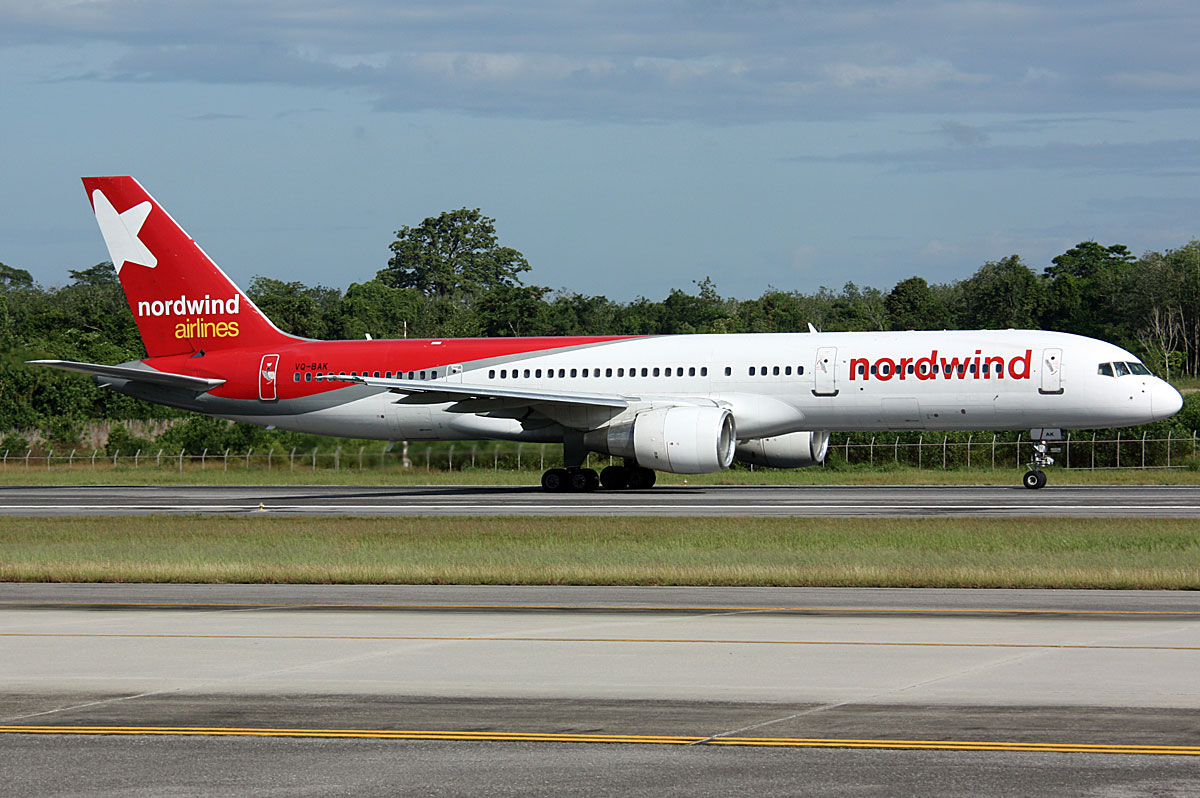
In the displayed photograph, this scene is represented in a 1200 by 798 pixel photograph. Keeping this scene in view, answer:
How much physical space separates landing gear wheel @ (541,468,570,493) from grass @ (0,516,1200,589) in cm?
1098

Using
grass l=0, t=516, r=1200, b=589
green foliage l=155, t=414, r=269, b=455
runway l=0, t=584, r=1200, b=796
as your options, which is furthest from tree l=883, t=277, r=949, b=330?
runway l=0, t=584, r=1200, b=796

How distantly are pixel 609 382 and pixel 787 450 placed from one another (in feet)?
18.2

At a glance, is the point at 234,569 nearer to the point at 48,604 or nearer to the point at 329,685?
the point at 48,604

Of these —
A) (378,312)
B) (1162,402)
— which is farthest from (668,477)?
(378,312)

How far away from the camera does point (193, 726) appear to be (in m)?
10.4

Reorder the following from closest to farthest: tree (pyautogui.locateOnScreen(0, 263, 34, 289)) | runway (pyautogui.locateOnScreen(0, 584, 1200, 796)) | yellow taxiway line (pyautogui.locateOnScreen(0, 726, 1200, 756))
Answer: runway (pyautogui.locateOnScreen(0, 584, 1200, 796)) → yellow taxiway line (pyautogui.locateOnScreen(0, 726, 1200, 756)) → tree (pyautogui.locateOnScreen(0, 263, 34, 289))

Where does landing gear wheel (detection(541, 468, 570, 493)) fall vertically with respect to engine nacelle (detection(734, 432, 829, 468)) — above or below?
below

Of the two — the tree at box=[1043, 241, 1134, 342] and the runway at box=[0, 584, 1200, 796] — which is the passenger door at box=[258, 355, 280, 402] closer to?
the runway at box=[0, 584, 1200, 796]

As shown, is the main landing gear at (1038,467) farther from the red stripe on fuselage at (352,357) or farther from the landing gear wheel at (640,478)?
the red stripe on fuselage at (352,357)

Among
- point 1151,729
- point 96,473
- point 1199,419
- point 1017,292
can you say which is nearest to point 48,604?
point 1151,729

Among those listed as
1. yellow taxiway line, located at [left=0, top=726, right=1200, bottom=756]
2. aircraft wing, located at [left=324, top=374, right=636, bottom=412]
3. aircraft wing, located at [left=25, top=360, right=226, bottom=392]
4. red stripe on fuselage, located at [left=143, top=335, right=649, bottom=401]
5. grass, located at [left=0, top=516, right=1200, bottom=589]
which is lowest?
yellow taxiway line, located at [left=0, top=726, right=1200, bottom=756]

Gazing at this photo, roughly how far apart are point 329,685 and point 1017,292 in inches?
4348

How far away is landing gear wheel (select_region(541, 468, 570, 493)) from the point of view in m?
41.8

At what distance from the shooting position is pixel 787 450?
42.0 m
